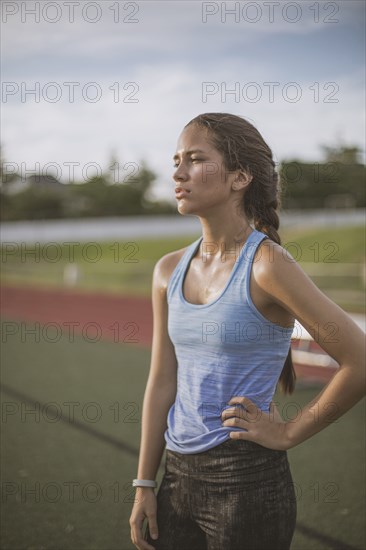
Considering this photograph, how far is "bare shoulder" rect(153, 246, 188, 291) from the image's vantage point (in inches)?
74.7

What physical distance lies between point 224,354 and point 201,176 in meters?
0.52

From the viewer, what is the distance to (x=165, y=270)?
6.33ft

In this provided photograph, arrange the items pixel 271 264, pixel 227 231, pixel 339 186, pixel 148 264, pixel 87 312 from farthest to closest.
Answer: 1. pixel 339 186
2. pixel 148 264
3. pixel 87 312
4. pixel 227 231
5. pixel 271 264

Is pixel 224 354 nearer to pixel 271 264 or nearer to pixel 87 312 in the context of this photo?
pixel 271 264

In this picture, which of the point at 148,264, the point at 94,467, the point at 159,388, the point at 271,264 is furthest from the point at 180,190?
the point at 148,264

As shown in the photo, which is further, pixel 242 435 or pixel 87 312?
pixel 87 312

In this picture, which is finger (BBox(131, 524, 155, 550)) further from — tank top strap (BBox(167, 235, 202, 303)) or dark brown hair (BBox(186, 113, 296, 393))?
dark brown hair (BBox(186, 113, 296, 393))

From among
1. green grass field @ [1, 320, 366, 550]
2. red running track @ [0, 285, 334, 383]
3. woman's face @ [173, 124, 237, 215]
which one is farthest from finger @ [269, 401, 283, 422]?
red running track @ [0, 285, 334, 383]

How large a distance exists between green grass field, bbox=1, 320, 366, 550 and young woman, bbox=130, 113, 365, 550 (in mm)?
1950

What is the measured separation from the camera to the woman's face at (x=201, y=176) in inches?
68.2

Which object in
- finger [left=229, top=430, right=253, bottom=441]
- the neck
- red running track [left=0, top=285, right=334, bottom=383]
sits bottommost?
red running track [left=0, top=285, right=334, bottom=383]

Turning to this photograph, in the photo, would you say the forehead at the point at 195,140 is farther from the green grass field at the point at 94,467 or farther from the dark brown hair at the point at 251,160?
the green grass field at the point at 94,467

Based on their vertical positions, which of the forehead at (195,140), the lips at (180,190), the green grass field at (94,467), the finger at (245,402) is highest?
the forehead at (195,140)

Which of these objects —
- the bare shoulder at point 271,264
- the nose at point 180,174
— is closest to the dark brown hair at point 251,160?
the nose at point 180,174
